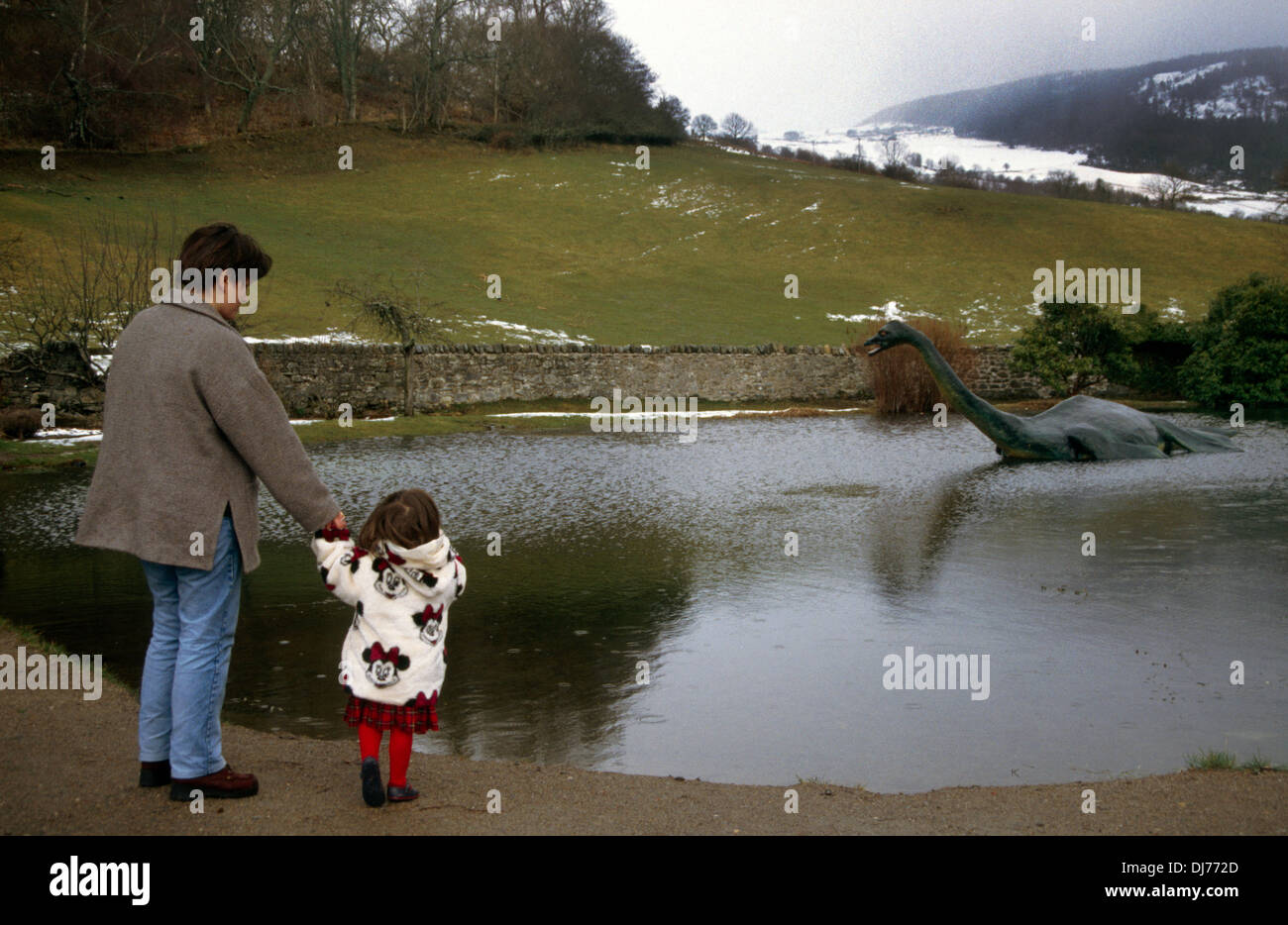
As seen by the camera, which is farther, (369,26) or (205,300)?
(369,26)

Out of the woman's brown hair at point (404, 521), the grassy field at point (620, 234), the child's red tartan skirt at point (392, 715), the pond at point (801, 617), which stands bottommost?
the pond at point (801, 617)

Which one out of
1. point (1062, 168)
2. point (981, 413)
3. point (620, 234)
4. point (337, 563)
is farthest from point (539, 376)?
point (1062, 168)

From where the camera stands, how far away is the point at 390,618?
464 centimetres

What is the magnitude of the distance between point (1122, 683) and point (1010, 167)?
185606 millimetres

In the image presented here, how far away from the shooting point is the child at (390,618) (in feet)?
15.0

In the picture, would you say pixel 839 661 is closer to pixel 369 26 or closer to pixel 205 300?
pixel 205 300

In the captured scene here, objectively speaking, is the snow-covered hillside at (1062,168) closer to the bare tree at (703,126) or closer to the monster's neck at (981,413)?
the bare tree at (703,126)

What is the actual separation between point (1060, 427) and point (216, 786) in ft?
58.0

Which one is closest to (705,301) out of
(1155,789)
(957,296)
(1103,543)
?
(957,296)

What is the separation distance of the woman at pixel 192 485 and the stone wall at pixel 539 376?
22.1m

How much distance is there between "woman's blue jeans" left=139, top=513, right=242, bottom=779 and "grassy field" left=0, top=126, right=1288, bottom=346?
28466 millimetres

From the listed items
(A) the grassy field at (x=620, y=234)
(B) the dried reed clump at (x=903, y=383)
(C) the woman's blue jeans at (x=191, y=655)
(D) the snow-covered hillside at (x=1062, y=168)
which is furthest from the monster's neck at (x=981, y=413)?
(D) the snow-covered hillside at (x=1062, y=168)

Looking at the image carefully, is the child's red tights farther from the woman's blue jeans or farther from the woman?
Result: the woman's blue jeans

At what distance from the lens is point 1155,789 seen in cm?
484
